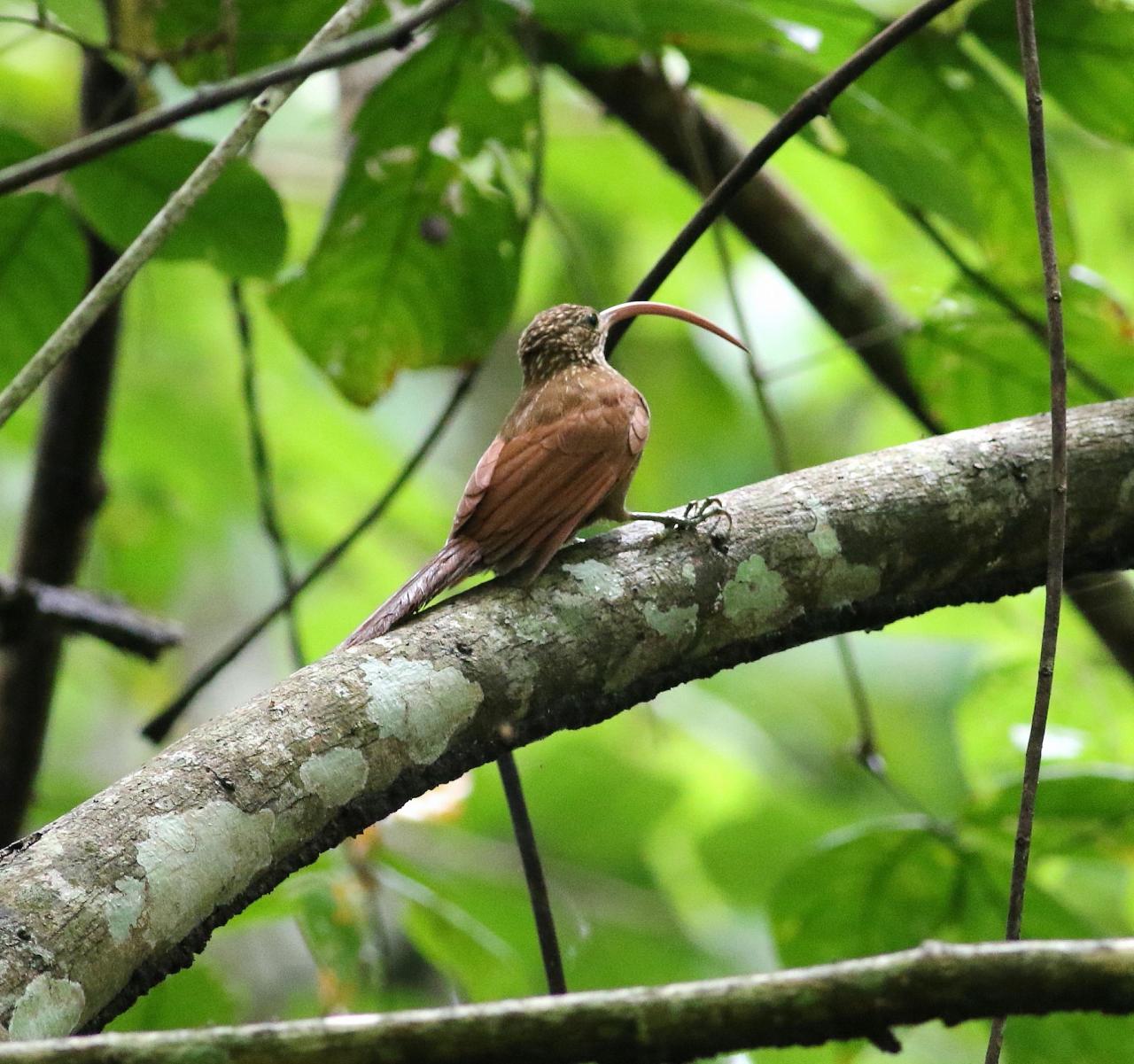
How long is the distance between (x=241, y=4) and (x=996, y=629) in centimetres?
281

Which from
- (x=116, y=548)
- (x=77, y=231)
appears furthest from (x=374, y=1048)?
(x=116, y=548)

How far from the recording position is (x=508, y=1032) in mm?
1067

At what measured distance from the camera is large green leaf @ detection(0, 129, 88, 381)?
263cm

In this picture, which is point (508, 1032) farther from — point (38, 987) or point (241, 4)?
point (241, 4)

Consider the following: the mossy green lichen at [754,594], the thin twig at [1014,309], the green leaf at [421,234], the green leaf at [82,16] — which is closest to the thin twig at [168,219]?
the green leaf at [82,16]

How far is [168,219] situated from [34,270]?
84cm

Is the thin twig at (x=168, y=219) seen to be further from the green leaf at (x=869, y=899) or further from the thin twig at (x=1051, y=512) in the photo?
the green leaf at (x=869, y=899)

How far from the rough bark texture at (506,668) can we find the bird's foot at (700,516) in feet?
0.05

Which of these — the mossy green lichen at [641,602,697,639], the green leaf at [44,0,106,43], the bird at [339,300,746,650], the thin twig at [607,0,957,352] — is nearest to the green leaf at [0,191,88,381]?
the green leaf at [44,0,106,43]

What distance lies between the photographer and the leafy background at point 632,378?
274 cm

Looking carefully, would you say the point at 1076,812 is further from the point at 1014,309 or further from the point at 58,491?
the point at 58,491

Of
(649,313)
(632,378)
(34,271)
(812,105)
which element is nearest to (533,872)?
(649,313)

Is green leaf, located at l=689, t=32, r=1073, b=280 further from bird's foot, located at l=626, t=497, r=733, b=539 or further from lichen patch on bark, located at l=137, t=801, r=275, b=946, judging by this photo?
lichen patch on bark, located at l=137, t=801, r=275, b=946

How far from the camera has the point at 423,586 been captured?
2141 mm
